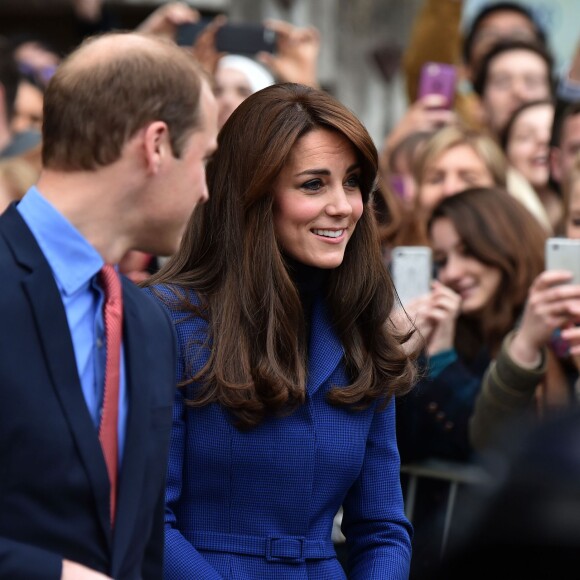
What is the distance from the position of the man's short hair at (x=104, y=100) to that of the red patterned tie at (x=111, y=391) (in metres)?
0.21

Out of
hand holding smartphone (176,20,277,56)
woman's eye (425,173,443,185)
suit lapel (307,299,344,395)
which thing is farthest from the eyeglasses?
suit lapel (307,299,344,395)

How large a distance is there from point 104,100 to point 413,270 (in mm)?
2882

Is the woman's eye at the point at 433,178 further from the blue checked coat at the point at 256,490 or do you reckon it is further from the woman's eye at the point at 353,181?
the blue checked coat at the point at 256,490

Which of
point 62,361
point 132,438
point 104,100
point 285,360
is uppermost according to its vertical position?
point 104,100

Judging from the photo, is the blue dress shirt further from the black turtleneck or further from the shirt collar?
the black turtleneck

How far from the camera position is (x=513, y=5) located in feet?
27.4

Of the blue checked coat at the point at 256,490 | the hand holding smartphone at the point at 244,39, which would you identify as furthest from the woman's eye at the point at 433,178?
the blue checked coat at the point at 256,490

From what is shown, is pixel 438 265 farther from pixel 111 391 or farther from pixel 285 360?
pixel 111 391

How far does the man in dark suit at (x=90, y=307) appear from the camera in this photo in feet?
7.37

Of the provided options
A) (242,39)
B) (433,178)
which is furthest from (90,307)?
(242,39)

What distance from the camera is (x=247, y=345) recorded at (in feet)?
10.8

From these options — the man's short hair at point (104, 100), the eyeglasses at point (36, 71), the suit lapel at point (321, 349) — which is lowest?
the suit lapel at point (321, 349)

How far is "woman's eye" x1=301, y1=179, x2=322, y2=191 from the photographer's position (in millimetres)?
3453

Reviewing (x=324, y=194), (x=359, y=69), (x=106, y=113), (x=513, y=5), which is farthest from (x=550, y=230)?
(x=359, y=69)
